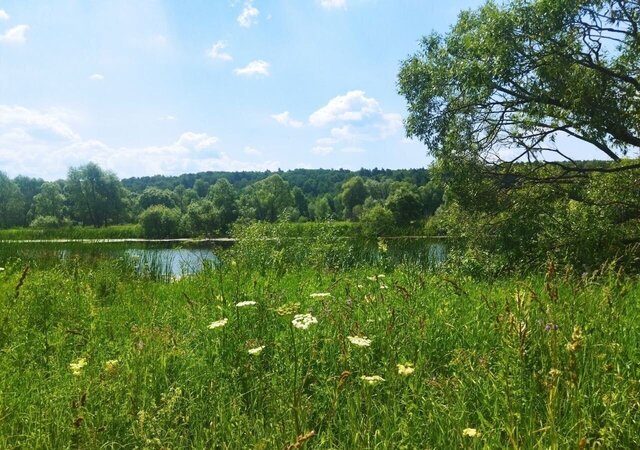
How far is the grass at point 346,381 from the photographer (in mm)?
2355

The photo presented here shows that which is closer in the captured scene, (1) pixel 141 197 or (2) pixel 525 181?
(2) pixel 525 181

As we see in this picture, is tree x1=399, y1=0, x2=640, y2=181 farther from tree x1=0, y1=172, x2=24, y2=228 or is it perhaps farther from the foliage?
tree x1=0, y1=172, x2=24, y2=228

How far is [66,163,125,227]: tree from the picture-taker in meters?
77.4

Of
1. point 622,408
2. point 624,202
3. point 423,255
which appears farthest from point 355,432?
→ point 624,202

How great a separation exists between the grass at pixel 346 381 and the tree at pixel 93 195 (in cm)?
8123

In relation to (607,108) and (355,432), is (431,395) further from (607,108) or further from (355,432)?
(607,108)

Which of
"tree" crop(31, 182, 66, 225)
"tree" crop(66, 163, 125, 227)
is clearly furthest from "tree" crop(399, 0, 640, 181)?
"tree" crop(31, 182, 66, 225)

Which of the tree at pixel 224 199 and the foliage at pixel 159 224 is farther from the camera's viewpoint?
the tree at pixel 224 199

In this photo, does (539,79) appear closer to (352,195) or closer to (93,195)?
(93,195)

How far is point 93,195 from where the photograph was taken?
77750 mm

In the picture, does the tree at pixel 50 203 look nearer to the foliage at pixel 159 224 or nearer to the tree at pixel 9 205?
the tree at pixel 9 205

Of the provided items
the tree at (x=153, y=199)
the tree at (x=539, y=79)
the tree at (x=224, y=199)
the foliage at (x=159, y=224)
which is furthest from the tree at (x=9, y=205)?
the tree at (x=539, y=79)

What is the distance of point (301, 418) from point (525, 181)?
38.1ft

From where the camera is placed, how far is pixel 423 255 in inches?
440
